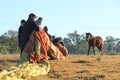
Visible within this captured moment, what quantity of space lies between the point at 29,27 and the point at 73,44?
4785 cm

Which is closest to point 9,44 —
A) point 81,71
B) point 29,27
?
point 29,27

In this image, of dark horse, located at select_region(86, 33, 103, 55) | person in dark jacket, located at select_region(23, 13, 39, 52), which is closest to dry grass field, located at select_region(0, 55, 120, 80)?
person in dark jacket, located at select_region(23, 13, 39, 52)

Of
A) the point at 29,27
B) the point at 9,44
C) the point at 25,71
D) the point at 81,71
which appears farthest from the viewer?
the point at 9,44

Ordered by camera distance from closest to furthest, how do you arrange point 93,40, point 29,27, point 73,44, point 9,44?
point 29,27
point 93,40
point 9,44
point 73,44

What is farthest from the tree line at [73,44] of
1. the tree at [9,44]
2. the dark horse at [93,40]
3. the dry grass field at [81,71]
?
the dry grass field at [81,71]

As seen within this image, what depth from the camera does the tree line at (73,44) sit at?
176ft

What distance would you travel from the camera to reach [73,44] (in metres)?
65.8

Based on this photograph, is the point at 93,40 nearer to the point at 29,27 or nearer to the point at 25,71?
the point at 29,27

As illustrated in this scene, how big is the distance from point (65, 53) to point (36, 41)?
6.11 m

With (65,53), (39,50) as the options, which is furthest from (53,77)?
(65,53)

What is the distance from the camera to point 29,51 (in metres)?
17.4

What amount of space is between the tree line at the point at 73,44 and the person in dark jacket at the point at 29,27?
31.5 m

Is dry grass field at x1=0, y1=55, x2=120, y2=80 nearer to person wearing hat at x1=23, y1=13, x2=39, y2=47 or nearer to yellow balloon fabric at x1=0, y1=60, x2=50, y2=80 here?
yellow balloon fabric at x1=0, y1=60, x2=50, y2=80

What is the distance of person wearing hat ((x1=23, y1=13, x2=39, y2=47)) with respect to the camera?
17703 millimetres
